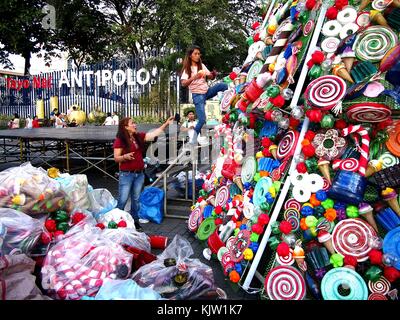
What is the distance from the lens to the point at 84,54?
25.0m

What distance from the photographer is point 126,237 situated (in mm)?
4359

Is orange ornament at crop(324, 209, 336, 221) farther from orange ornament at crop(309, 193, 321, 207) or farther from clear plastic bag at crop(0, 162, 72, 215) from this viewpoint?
clear plastic bag at crop(0, 162, 72, 215)

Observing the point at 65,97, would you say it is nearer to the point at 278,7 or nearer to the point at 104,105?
the point at 104,105

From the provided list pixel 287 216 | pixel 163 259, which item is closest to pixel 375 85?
pixel 287 216

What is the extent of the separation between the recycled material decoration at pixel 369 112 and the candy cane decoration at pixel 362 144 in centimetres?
9

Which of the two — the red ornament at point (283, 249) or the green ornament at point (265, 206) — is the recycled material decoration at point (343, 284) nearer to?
the red ornament at point (283, 249)

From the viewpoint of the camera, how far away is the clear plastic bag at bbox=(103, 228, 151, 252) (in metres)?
4.29

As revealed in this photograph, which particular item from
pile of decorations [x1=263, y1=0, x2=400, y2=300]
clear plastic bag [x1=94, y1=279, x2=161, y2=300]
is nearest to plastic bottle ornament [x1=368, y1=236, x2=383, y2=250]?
pile of decorations [x1=263, y1=0, x2=400, y2=300]

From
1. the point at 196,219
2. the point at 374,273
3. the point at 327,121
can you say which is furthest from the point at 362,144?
the point at 196,219

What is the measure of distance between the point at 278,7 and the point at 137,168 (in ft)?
9.79

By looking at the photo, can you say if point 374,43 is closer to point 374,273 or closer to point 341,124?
point 341,124

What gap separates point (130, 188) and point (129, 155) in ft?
1.99

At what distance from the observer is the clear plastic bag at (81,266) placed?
3.43 metres

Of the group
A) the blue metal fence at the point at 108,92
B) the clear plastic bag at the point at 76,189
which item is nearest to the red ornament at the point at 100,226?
the clear plastic bag at the point at 76,189
